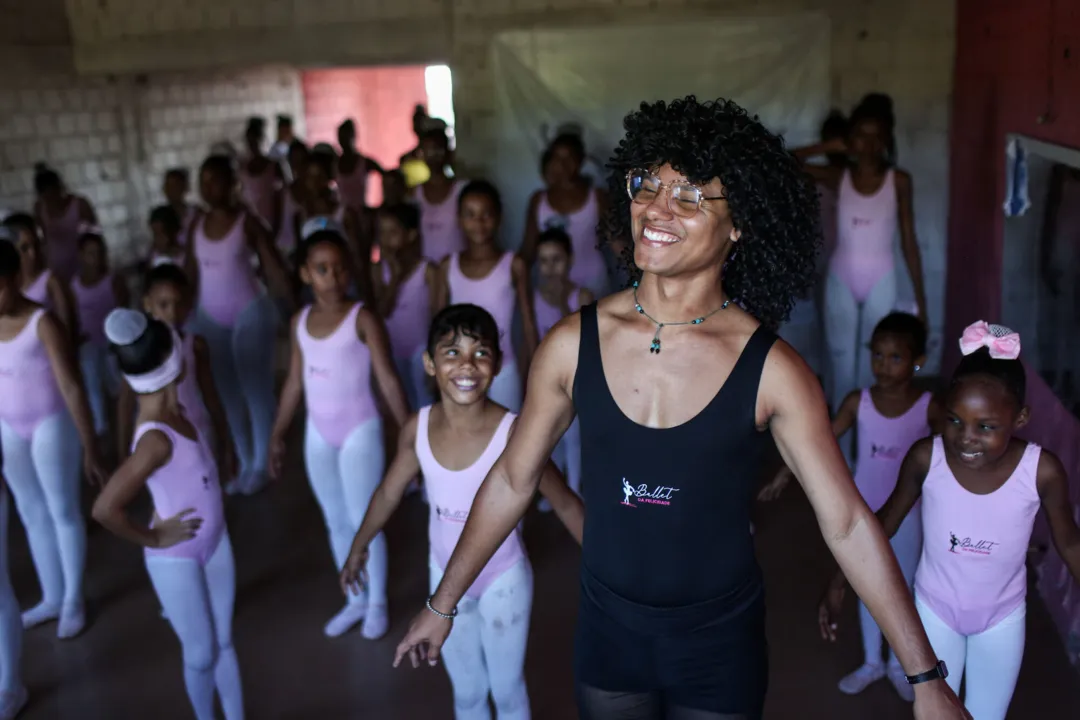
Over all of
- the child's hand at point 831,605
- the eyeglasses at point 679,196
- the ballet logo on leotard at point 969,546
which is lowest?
the child's hand at point 831,605

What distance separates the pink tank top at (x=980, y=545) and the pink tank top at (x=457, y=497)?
44.9 inches

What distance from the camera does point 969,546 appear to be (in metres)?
2.69

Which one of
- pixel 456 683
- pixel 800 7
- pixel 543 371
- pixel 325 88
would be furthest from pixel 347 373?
pixel 325 88

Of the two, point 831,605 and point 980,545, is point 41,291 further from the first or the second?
point 980,545

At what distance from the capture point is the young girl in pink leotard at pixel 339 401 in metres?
3.85

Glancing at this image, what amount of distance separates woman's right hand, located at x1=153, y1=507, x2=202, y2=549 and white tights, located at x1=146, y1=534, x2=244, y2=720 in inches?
2.0

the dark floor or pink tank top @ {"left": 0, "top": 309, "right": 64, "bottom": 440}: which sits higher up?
pink tank top @ {"left": 0, "top": 309, "right": 64, "bottom": 440}

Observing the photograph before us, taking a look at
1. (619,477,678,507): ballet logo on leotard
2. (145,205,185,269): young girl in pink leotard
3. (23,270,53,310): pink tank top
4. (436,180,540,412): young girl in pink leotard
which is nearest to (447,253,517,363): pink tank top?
(436,180,540,412): young girl in pink leotard

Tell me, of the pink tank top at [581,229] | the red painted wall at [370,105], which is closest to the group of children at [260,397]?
the pink tank top at [581,229]

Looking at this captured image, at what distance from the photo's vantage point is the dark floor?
3.48m

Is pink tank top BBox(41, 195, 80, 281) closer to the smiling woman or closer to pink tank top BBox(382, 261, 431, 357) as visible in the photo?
pink tank top BBox(382, 261, 431, 357)

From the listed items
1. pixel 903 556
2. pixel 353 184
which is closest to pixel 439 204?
pixel 353 184

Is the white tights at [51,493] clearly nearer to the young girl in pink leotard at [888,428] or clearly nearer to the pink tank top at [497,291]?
the pink tank top at [497,291]

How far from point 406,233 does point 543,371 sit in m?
3.49
